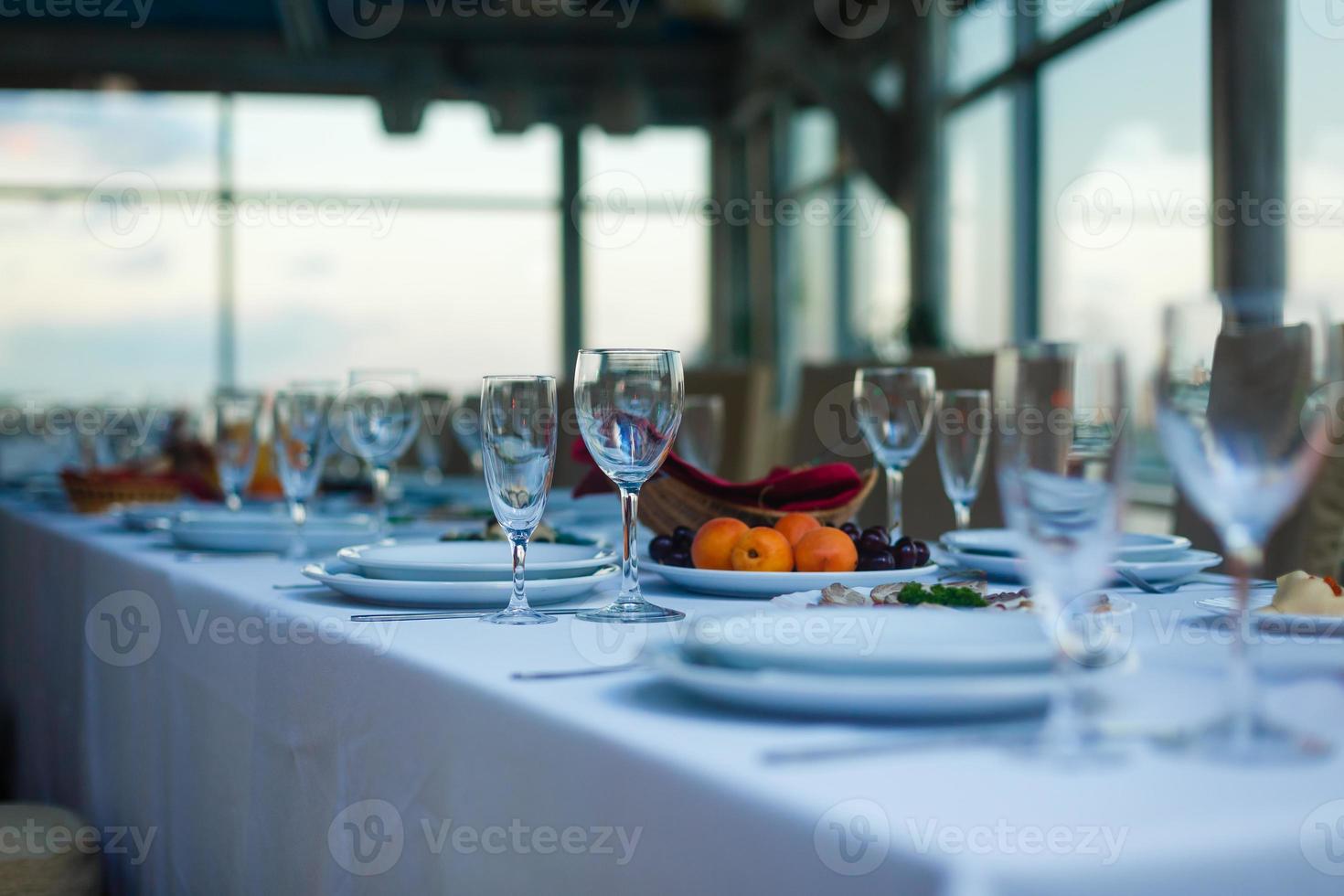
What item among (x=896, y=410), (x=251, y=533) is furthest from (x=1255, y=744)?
(x=251, y=533)

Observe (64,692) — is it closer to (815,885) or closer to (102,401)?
(102,401)

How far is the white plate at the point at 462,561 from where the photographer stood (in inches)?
42.2

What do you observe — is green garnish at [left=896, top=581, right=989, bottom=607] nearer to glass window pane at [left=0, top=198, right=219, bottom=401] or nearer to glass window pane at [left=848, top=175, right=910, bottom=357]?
glass window pane at [left=848, top=175, right=910, bottom=357]

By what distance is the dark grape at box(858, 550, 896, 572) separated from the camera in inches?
43.4

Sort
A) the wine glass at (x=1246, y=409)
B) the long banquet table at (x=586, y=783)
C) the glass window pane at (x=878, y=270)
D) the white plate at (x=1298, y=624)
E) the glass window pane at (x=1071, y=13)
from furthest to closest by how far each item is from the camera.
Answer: the glass window pane at (x=878, y=270) < the glass window pane at (x=1071, y=13) < the white plate at (x=1298, y=624) < the wine glass at (x=1246, y=409) < the long banquet table at (x=586, y=783)

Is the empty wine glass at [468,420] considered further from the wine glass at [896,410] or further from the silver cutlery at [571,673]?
the silver cutlery at [571,673]

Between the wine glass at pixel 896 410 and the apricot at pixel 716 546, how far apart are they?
31cm

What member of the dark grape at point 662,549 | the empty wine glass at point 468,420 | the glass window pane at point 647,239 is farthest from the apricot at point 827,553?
the glass window pane at point 647,239

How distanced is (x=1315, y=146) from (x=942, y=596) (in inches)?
146

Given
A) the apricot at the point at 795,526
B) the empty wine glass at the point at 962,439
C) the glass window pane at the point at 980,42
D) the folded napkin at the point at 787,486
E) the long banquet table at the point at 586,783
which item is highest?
the glass window pane at the point at 980,42

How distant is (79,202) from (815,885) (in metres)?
9.70

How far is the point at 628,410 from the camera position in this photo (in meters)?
0.93

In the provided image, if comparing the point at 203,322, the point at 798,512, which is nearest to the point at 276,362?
the point at 203,322

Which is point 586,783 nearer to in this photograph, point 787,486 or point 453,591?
point 453,591
